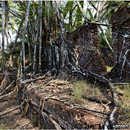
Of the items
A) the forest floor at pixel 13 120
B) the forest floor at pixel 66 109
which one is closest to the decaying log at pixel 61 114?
the forest floor at pixel 66 109

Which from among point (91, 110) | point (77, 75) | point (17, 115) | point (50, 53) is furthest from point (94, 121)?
point (50, 53)

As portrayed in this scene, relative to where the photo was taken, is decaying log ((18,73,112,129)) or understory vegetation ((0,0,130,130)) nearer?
decaying log ((18,73,112,129))

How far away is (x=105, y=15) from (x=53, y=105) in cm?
710

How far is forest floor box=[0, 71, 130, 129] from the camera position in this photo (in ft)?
5.20

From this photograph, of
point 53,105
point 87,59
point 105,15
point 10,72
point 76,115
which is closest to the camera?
point 76,115

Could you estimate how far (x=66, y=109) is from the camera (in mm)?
1790

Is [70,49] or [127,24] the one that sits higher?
[127,24]

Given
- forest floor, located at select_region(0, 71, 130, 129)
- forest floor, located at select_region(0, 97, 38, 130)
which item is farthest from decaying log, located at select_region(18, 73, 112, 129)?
forest floor, located at select_region(0, 97, 38, 130)

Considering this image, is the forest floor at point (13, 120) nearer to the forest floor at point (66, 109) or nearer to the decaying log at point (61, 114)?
the forest floor at point (66, 109)

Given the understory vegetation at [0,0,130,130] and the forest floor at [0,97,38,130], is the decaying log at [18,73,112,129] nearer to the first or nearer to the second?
the understory vegetation at [0,0,130,130]

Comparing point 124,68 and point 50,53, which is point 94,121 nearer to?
point 124,68

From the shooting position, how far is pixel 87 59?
171 inches

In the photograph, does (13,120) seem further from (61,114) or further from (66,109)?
(66,109)

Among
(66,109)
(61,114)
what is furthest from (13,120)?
(66,109)
